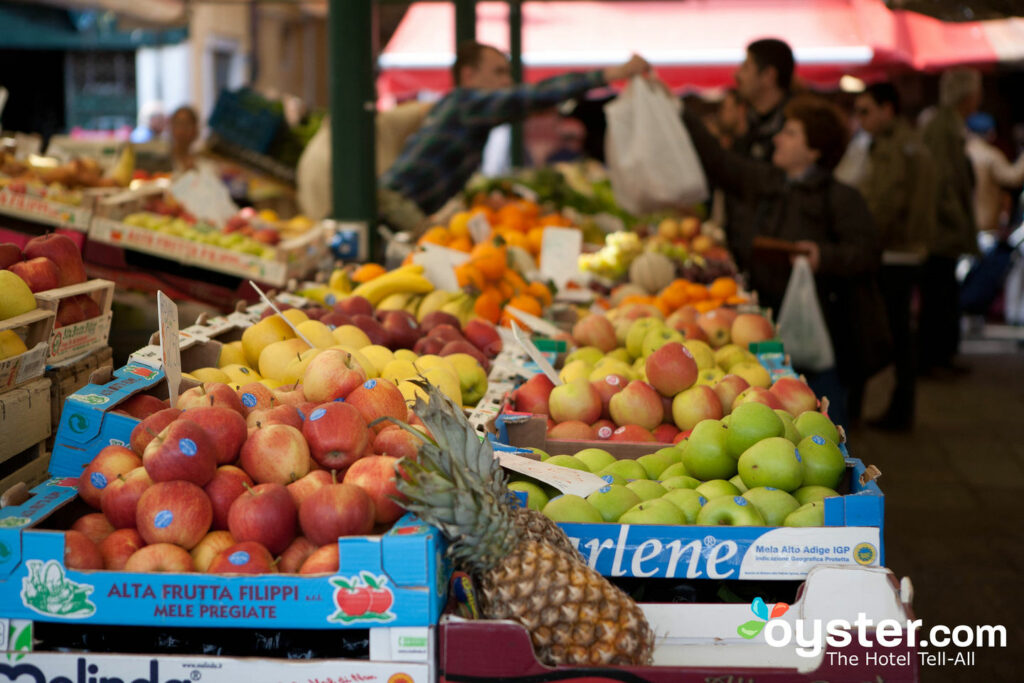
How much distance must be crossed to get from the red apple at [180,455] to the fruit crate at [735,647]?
547 mm

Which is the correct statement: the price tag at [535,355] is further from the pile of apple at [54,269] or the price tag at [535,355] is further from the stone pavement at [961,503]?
the stone pavement at [961,503]

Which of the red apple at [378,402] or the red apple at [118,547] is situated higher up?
the red apple at [378,402]

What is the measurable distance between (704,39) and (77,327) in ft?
38.7

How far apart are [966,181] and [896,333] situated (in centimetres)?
282

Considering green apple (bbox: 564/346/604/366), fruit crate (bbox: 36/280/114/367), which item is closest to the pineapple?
fruit crate (bbox: 36/280/114/367)

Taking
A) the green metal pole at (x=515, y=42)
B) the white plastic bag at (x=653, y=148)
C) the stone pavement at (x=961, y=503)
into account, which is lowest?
the stone pavement at (x=961, y=503)

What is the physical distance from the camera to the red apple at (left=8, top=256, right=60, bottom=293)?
2.72m

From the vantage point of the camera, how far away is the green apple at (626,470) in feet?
8.04

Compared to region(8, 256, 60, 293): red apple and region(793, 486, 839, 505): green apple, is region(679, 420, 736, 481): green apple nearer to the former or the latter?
region(793, 486, 839, 505): green apple

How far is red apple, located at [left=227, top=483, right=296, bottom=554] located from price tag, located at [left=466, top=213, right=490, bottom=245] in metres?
3.33

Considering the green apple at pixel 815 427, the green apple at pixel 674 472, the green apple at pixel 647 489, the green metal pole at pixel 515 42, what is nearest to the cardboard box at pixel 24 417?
the green apple at pixel 647 489

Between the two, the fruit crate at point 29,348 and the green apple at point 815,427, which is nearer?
the fruit crate at point 29,348

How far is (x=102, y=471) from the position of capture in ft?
6.50

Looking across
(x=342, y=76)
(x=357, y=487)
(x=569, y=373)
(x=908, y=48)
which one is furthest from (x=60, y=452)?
(x=908, y=48)
